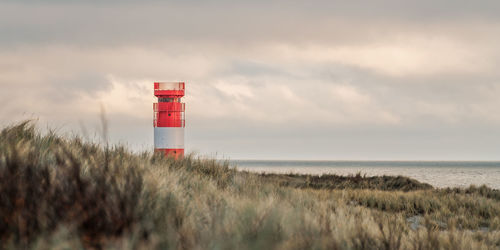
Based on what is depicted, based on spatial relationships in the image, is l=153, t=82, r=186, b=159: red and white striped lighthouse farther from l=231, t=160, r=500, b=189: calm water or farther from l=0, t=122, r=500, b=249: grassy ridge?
l=0, t=122, r=500, b=249: grassy ridge

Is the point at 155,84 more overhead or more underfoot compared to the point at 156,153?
more overhead

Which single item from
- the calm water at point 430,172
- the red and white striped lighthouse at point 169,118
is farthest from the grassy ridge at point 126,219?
the red and white striped lighthouse at point 169,118

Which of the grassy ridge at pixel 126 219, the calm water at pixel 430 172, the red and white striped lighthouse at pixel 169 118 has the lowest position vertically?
the calm water at pixel 430 172

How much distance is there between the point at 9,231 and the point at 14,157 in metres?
1.05

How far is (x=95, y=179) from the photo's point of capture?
4.73 meters

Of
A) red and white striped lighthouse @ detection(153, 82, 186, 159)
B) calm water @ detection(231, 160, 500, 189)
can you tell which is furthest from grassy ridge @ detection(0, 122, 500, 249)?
red and white striped lighthouse @ detection(153, 82, 186, 159)

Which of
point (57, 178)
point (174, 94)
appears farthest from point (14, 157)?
point (174, 94)

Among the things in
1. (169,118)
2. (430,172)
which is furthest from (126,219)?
(430,172)

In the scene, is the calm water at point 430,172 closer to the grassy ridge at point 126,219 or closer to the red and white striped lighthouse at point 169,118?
the red and white striped lighthouse at point 169,118

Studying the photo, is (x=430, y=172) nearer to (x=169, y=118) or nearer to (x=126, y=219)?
(x=169, y=118)

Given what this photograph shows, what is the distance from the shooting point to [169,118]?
2016 centimetres

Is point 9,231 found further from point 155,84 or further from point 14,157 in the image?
point 155,84

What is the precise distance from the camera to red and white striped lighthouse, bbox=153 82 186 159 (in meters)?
19.9

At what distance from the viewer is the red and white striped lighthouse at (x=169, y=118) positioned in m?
Result: 19.9
